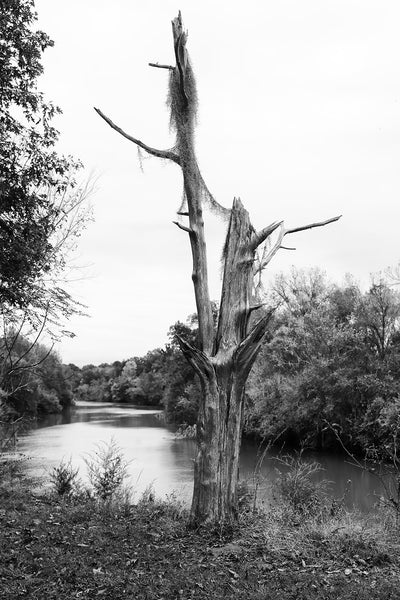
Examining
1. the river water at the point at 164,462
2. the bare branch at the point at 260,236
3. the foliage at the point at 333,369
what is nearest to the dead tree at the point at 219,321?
the bare branch at the point at 260,236

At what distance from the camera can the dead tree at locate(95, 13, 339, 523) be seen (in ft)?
20.9

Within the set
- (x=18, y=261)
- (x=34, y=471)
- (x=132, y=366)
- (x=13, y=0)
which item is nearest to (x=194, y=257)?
(x=18, y=261)

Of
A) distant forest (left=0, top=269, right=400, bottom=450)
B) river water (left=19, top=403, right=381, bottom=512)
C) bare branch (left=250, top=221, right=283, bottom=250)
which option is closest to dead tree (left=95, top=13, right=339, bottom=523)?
bare branch (left=250, top=221, right=283, bottom=250)

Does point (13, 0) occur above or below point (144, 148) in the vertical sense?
above

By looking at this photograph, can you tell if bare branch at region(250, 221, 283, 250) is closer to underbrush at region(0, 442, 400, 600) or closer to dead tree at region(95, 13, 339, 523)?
dead tree at region(95, 13, 339, 523)

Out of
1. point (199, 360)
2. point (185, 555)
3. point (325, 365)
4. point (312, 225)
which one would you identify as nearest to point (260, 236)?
point (312, 225)

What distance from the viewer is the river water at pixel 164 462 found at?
14.5m

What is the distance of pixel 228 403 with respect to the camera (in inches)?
256

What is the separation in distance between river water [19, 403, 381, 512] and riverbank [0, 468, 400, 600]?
3.01m

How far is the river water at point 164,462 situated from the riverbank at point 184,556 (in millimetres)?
3007

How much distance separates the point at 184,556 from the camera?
5352mm

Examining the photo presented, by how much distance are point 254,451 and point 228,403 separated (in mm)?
20038

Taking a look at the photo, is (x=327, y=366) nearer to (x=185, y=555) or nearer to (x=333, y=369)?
(x=333, y=369)

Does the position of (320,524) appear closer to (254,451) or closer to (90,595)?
(90,595)
